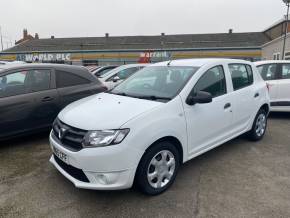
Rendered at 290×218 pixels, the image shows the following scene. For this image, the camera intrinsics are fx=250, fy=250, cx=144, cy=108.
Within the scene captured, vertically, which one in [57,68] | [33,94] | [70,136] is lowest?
[70,136]

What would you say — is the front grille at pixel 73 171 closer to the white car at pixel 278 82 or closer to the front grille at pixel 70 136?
the front grille at pixel 70 136

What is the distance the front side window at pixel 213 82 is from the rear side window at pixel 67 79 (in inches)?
112

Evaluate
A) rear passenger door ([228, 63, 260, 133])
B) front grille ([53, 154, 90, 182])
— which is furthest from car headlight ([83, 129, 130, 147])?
rear passenger door ([228, 63, 260, 133])

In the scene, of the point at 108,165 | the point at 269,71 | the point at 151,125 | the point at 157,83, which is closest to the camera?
the point at 108,165

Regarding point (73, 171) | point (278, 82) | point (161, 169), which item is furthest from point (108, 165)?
point (278, 82)

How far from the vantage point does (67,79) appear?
522cm

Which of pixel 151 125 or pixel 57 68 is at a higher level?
pixel 57 68

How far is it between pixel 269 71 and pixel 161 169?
520 cm

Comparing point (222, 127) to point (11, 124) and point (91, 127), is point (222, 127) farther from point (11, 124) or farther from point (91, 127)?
point (11, 124)

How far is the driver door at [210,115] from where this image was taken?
3361 mm

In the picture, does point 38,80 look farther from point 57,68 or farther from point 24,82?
point 57,68

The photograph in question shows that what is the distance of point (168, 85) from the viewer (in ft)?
11.7

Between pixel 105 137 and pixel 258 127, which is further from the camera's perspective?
pixel 258 127

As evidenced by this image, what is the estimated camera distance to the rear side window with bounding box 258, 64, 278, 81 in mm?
6742
